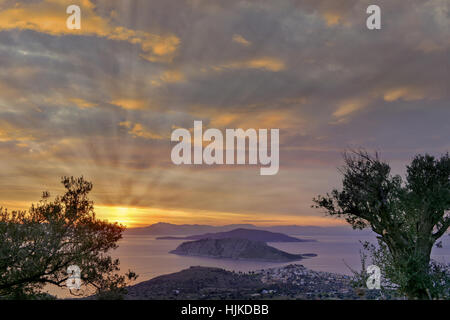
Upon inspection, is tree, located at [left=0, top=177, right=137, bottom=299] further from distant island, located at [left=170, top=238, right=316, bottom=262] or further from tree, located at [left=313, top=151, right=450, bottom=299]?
distant island, located at [left=170, top=238, right=316, bottom=262]

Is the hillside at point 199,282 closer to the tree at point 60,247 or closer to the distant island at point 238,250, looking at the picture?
the tree at point 60,247

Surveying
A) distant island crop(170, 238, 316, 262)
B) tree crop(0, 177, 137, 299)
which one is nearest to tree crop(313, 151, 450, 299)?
tree crop(0, 177, 137, 299)

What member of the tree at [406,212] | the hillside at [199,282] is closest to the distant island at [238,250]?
the hillside at [199,282]

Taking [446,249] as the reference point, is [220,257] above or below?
below

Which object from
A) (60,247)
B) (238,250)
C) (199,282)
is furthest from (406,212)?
(238,250)
